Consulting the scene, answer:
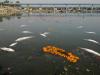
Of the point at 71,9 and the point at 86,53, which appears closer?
the point at 86,53

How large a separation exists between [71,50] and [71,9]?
39973mm

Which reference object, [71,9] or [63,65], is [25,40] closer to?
[63,65]

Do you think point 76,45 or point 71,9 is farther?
point 71,9

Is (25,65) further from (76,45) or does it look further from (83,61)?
(76,45)

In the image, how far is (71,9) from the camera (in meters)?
53.8

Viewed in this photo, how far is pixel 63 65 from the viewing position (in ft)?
39.0

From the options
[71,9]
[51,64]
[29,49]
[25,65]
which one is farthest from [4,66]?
[71,9]

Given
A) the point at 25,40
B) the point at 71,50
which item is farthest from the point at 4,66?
the point at 25,40

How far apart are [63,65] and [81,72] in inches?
45.3

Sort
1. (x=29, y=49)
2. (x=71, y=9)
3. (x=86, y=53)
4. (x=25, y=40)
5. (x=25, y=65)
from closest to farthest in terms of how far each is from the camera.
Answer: (x=25, y=65), (x=86, y=53), (x=29, y=49), (x=25, y=40), (x=71, y=9)

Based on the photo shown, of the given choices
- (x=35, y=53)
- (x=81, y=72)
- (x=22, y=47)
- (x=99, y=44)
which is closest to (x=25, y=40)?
(x=22, y=47)

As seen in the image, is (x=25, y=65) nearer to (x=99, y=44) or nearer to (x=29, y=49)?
(x=29, y=49)

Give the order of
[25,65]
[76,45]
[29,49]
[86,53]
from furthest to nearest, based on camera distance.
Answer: [76,45]
[29,49]
[86,53]
[25,65]

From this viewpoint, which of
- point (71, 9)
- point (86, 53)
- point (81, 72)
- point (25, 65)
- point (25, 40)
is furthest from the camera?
point (71, 9)
